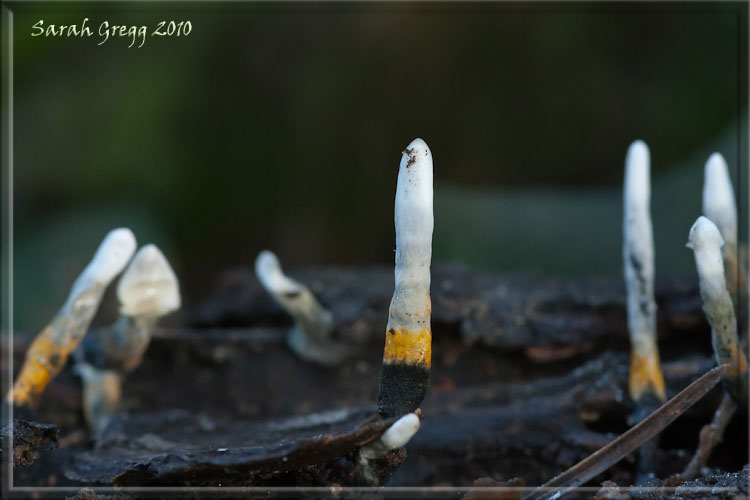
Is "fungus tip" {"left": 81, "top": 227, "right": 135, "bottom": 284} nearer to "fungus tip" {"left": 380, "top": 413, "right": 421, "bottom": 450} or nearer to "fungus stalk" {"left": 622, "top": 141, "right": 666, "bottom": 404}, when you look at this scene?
"fungus tip" {"left": 380, "top": 413, "right": 421, "bottom": 450}

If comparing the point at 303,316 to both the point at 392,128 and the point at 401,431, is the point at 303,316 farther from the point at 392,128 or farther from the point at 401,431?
the point at 392,128

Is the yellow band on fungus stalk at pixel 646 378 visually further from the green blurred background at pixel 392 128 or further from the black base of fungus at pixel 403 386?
the green blurred background at pixel 392 128

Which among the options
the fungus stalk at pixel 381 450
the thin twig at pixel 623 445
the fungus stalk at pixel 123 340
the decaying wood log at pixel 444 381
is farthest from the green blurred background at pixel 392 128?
the fungus stalk at pixel 381 450

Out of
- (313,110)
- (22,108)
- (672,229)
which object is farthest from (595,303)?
(22,108)

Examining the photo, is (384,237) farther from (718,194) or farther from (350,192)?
(718,194)

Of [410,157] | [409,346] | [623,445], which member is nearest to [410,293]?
[409,346]

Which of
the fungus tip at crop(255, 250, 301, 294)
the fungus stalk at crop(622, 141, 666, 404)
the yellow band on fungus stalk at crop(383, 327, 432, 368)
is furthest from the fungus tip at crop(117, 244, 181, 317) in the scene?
the fungus stalk at crop(622, 141, 666, 404)
